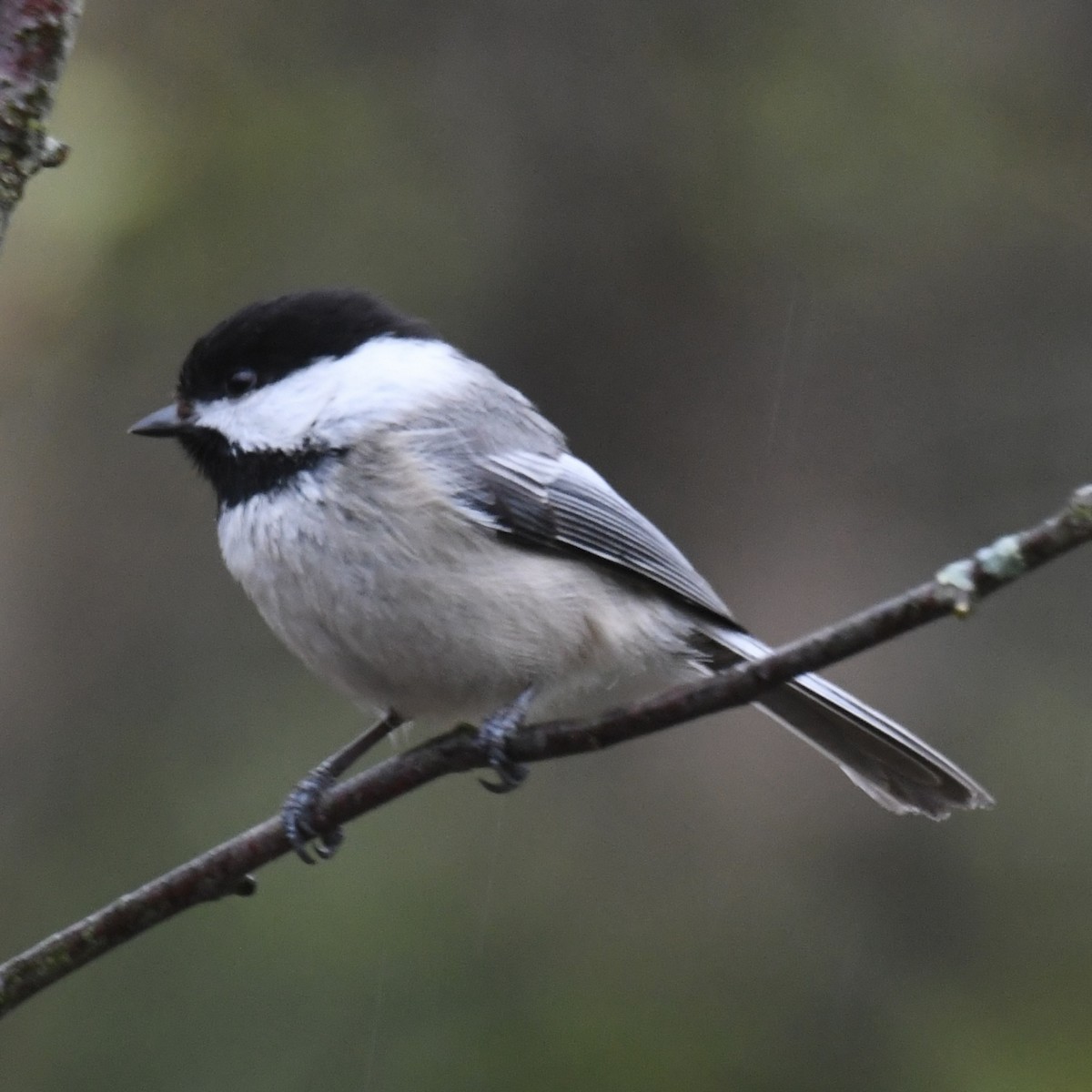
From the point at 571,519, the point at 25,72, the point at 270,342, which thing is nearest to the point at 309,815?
→ the point at 571,519

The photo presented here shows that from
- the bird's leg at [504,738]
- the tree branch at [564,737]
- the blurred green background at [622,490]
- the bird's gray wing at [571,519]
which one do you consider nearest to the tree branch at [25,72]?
the tree branch at [564,737]

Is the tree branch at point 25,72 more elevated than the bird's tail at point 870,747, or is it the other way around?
the tree branch at point 25,72

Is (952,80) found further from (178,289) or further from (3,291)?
(3,291)

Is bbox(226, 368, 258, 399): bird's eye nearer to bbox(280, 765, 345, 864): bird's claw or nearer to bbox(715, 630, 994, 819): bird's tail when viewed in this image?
bbox(280, 765, 345, 864): bird's claw

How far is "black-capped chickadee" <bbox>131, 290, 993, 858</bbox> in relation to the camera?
2.48 meters

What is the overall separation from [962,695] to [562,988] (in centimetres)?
133

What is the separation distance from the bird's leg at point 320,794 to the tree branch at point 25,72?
38.5 inches

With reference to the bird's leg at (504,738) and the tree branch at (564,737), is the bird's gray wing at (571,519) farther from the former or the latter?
the tree branch at (564,737)

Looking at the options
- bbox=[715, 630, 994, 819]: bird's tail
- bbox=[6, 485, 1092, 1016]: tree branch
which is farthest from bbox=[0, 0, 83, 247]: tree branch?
bbox=[715, 630, 994, 819]: bird's tail

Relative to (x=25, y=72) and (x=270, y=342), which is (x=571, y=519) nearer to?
(x=270, y=342)

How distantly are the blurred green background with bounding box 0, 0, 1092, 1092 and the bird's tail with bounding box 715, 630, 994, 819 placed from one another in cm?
93

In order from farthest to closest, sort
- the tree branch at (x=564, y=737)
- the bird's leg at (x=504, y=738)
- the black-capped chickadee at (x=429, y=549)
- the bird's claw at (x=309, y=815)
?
the black-capped chickadee at (x=429, y=549), the bird's claw at (x=309, y=815), the bird's leg at (x=504, y=738), the tree branch at (x=564, y=737)

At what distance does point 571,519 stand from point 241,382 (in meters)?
0.62

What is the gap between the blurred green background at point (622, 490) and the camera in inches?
136
